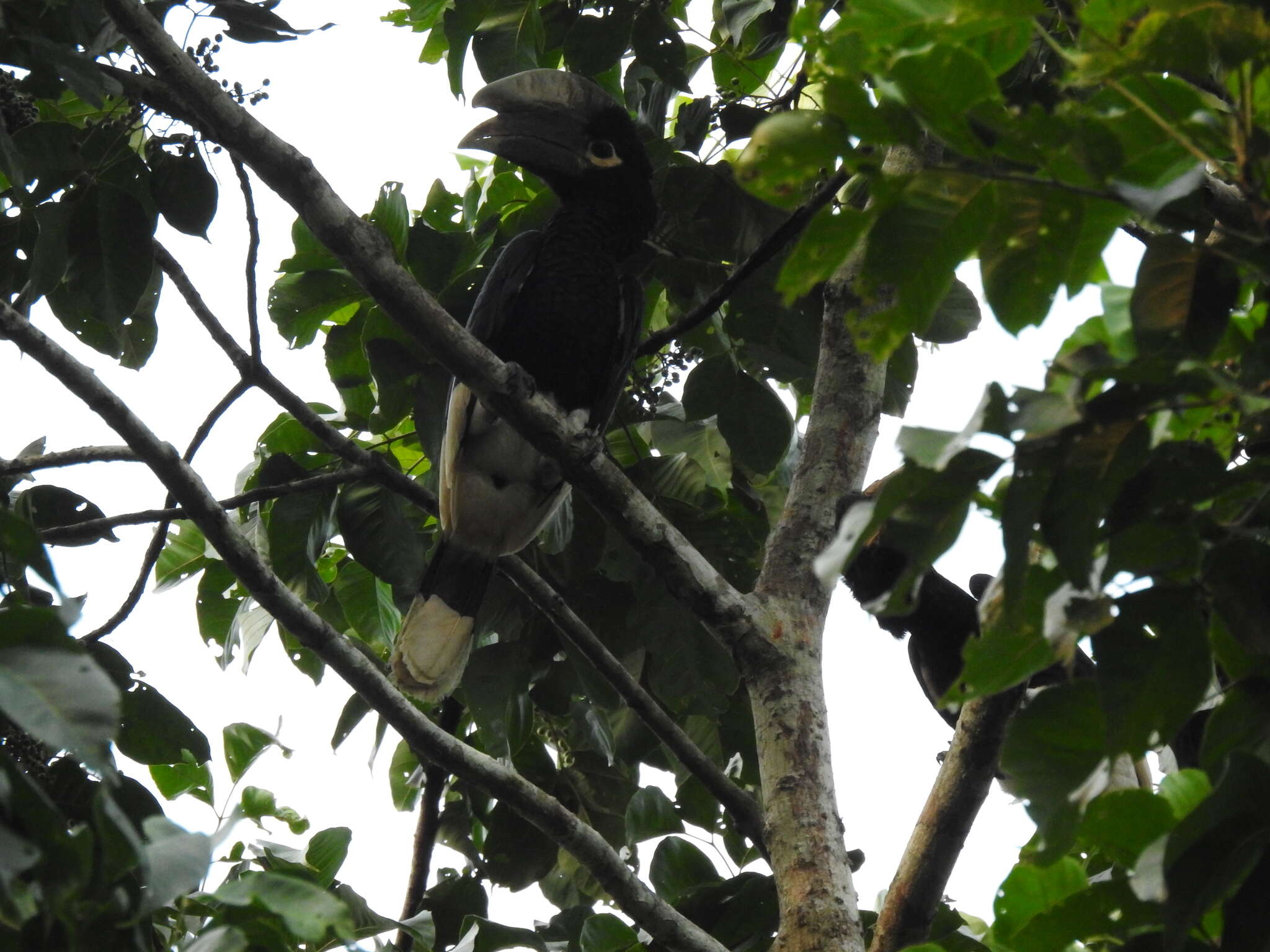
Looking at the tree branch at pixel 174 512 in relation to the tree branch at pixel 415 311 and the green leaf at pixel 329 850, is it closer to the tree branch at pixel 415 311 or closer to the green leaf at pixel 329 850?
the tree branch at pixel 415 311

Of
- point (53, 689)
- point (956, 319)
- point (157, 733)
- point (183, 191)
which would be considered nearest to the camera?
point (53, 689)

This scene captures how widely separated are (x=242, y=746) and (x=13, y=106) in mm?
1340

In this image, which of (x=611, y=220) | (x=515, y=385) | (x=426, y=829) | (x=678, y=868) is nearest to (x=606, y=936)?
(x=678, y=868)

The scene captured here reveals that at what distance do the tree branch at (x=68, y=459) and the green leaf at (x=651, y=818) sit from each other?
132 cm

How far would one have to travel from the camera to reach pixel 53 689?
2.57 feet

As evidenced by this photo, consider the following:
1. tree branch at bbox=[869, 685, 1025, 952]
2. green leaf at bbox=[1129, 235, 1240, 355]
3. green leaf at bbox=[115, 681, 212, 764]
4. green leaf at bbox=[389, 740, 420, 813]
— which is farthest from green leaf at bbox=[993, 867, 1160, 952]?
green leaf at bbox=[389, 740, 420, 813]

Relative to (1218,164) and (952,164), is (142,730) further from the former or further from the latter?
(1218,164)

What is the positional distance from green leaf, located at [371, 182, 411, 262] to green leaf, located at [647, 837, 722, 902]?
1451 mm

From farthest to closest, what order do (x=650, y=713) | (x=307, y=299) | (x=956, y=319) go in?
(x=307, y=299), (x=956, y=319), (x=650, y=713)

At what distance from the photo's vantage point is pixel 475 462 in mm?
3547

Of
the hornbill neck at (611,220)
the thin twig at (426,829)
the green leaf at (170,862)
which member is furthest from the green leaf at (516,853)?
the green leaf at (170,862)

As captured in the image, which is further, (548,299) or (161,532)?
(548,299)

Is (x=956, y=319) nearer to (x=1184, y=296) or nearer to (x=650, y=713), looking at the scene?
(x=650, y=713)

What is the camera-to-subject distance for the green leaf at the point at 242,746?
253 cm
